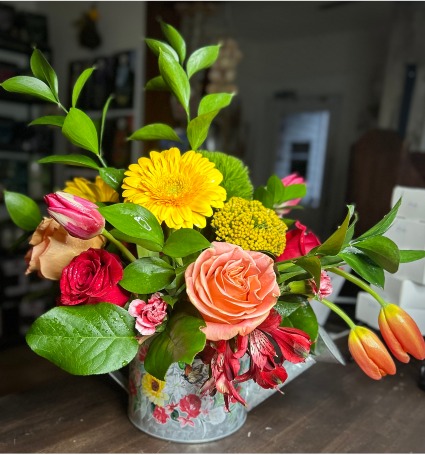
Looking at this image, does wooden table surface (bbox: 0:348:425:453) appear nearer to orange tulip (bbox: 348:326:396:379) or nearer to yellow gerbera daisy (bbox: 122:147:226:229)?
orange tulip (bbox: 348:326:396:379)

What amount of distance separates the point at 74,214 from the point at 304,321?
0.91 ft

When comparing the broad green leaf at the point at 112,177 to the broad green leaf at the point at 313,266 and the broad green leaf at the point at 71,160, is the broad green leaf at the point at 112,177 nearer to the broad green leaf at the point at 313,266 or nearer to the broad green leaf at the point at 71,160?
the broad green leaf at the point at 71,160

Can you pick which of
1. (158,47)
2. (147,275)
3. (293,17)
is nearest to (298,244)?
(147,275)

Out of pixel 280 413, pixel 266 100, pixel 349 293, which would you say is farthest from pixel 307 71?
pixel 280 413

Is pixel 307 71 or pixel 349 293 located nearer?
pixel 349 293

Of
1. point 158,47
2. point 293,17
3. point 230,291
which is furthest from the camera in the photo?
point 293,17

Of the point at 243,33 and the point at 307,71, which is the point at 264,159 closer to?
the point at 307,71

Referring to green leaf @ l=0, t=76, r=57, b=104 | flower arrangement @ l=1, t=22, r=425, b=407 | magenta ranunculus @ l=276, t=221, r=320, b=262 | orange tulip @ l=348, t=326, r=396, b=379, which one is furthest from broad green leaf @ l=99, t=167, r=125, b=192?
orange tulip @ l=348, t=326, r=396, b=379

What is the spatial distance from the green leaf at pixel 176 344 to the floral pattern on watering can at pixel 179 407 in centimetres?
6

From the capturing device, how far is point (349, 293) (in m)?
0.99

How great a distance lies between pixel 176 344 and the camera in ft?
1.42

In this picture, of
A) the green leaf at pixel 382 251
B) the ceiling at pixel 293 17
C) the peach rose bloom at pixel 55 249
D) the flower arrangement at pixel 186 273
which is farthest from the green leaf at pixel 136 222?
the ceiling at pixel 293 17

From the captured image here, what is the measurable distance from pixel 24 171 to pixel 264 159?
1.48 metres

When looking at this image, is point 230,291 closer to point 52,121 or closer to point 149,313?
point 149,313
